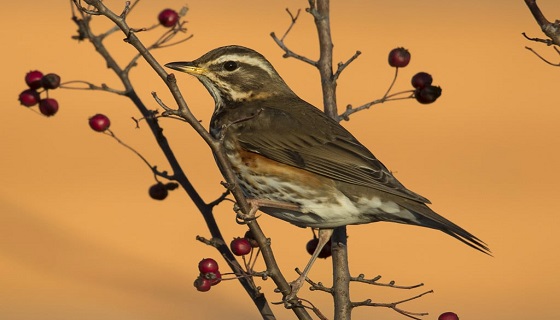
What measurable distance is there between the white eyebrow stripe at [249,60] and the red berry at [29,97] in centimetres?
129

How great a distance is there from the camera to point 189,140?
49.3ft

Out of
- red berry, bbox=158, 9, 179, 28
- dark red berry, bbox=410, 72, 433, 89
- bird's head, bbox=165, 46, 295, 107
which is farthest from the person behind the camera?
bird's head, bbox=165, 46, 295, 107

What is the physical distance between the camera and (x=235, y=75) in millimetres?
6988

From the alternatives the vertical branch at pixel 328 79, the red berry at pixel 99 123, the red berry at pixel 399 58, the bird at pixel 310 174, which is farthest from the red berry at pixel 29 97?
the red berry at pixel 399 58

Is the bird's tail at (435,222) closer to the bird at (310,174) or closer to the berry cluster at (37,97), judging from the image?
the bird at (310,174)

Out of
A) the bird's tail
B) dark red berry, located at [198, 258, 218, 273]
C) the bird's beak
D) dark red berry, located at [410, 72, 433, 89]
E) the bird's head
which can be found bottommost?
dark red berry, located at [198, 258, 218, 273]

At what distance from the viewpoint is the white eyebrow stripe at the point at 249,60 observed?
686cm

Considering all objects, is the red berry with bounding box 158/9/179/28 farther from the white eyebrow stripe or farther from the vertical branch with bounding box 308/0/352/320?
the vertical branch with bounding box 308/0/352/320

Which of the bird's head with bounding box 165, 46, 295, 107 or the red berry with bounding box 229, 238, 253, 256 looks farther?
the bird's head with bounding box 165, 46, 295, 107

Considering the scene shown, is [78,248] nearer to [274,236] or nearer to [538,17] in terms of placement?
[274,236]

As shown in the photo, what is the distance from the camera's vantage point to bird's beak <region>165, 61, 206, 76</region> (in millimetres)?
6473

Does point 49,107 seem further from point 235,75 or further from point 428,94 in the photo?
point 428,94

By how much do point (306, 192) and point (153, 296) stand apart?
19.0 feet

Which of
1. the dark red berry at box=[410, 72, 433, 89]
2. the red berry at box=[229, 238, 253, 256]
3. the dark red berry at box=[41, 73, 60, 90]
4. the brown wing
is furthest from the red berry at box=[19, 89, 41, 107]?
the dark red berry at box=[410, 72, 433, 89]
